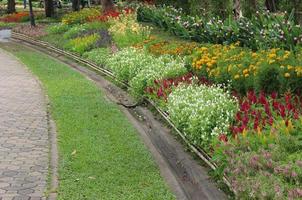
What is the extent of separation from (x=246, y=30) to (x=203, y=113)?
20.6 feet

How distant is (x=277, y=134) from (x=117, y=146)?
8.91 ft

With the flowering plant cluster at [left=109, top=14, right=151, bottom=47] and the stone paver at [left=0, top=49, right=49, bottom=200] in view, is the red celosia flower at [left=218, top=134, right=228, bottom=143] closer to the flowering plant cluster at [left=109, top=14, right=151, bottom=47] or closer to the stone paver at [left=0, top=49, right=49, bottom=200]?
the stone paver at [left=0, top=49, right=49, bottom=200]

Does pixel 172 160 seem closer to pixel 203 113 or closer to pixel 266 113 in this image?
pixel 203 113

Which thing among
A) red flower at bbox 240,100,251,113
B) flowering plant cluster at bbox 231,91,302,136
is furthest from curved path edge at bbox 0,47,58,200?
red flower at bbox 240,100,251,113

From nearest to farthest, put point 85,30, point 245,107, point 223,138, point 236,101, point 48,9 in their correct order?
1. point 223,138
2. point 245,107
3. point 236,101
4. point 85,30
5. point 48,9

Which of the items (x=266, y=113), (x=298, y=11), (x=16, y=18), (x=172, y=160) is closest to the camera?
(x=266, y=113)

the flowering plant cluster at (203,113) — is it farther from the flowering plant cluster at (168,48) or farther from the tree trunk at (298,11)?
the tree trunk at (298,11)

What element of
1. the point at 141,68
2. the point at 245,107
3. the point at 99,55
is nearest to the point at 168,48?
the point at 141,68

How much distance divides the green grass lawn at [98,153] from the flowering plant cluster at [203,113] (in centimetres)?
71

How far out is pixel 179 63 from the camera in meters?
11.2

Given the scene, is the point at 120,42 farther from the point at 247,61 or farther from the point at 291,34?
the point at 247,61

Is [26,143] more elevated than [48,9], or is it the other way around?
[26,143]

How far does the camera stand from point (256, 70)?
8.51m

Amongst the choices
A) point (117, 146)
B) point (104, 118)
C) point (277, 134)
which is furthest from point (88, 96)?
point (277, 134)
